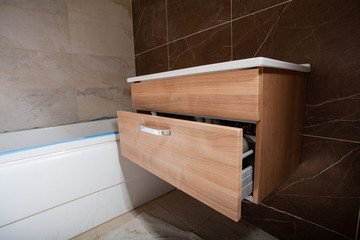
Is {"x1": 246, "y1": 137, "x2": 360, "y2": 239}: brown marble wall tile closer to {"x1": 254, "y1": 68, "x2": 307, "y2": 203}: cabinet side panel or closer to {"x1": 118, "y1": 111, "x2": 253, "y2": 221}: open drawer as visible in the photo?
{"x1": 254, "y1": 68, "x2": 307, "y2": 203}: cabinet side panel

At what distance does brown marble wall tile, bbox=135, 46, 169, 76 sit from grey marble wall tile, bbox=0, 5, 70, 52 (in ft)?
1.91

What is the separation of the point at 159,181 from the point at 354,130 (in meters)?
1.06

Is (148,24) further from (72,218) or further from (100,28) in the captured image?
(72,218)

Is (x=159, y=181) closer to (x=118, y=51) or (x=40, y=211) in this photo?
(x=40, y=211)

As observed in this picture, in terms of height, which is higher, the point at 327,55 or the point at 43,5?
the point at 43,5

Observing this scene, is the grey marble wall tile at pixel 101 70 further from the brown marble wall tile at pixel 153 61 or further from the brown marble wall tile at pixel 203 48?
the brown marble wall tile at pixel 203 48

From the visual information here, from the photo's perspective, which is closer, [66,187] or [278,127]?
[278,127]

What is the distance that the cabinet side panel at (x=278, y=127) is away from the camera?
1.74 ft

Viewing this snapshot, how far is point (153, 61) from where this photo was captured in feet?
5.31

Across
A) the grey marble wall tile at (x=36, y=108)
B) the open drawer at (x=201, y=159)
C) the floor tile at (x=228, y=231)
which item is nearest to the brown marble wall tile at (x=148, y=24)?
the grey marble wall tile at (x=36, y=108)

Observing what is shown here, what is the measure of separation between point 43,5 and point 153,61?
86 cm

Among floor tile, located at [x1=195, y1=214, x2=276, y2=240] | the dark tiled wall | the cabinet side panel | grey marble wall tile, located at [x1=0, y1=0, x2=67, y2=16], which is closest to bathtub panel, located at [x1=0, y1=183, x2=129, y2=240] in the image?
floor tile, located at [x1=195, y1=214, x2=276, y2=240]

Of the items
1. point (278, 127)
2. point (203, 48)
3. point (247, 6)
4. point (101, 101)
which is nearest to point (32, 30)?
point (101, 101)

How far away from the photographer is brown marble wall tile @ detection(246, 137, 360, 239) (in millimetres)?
711
